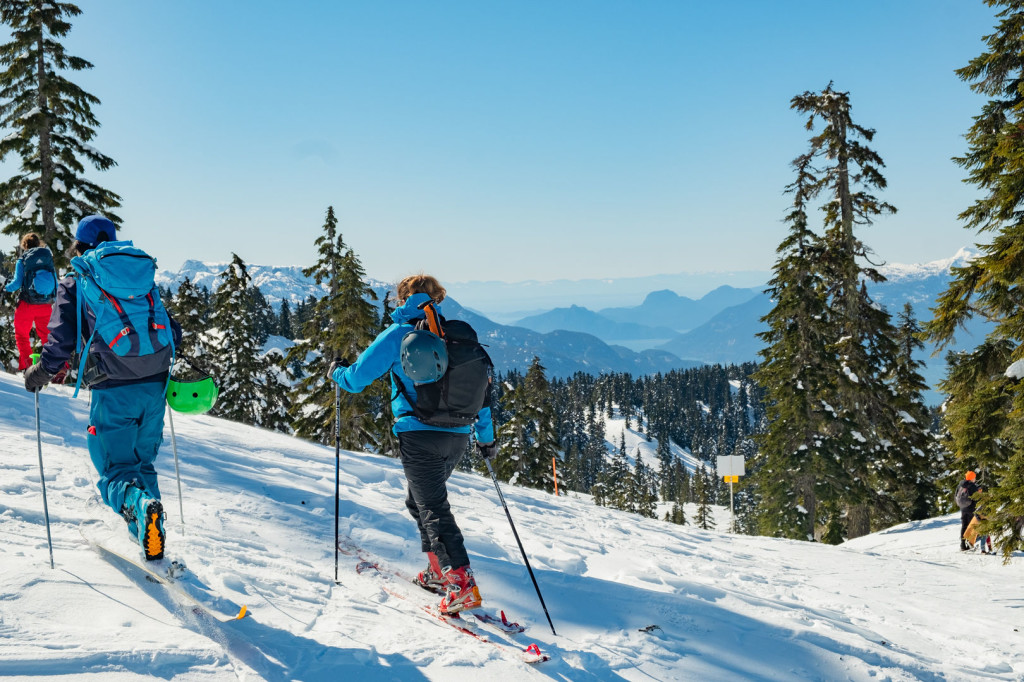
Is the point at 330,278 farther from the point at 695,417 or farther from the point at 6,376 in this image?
the point at 695,417

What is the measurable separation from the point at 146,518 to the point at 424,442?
198cm

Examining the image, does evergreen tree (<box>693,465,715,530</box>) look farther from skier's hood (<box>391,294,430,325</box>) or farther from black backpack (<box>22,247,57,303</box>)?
skier's hood (<box>391,294,430,325</box>)

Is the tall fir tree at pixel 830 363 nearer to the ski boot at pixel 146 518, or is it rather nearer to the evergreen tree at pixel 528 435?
the evergreen tree at pixel 528 435

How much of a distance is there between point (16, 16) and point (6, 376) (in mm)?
15652

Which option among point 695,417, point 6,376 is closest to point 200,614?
point 6,376

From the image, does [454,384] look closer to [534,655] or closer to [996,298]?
Result: [534,655]

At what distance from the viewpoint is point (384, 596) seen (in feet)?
15.2

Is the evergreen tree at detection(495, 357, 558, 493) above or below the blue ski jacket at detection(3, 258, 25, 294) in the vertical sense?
below

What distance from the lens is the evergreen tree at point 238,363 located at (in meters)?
30.6

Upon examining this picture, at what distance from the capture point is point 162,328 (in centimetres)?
438

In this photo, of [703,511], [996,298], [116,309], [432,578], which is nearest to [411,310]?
[116,309]

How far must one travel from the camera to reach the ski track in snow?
3.43m

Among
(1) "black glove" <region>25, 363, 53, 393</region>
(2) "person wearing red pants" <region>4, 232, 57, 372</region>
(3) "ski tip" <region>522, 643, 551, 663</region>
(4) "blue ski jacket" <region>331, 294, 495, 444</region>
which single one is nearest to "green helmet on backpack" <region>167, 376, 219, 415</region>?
(1) "black glove" <region>25, 363, 53, 393</region>

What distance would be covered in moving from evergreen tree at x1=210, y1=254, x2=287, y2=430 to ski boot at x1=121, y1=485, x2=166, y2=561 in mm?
28290
